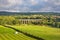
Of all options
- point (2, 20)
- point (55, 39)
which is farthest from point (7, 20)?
point (55, 39)

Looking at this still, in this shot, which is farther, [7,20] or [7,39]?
[7,20]

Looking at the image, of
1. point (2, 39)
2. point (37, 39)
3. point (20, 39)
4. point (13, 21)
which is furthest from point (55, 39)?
point (13, 21)

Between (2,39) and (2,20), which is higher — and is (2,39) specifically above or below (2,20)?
above

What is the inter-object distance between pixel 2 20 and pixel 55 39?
7966 cm

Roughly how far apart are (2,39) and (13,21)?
79500 mm

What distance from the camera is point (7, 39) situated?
1783 inches

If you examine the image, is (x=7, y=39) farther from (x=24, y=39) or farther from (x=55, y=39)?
(x=55, y=39)

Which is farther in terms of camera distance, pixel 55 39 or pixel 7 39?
pixel 55 39

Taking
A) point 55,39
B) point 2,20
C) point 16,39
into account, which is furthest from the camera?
point 2,20

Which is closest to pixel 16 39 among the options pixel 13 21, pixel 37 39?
pixel 37 39

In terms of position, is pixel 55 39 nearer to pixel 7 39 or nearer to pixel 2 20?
pixel 7 39

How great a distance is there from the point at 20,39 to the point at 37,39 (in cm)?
393

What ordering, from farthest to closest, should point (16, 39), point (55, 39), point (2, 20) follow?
point (2, 20), point (55, 39), point (16, 39)

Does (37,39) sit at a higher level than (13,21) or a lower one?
higher
